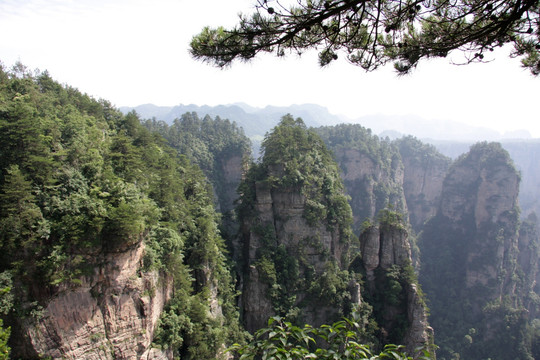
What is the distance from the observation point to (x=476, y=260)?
54625mm

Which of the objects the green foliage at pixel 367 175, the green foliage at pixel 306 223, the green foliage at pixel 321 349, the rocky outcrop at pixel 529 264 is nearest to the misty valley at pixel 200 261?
the green foliage at pixel 321 349

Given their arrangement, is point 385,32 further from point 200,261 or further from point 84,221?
point 200,261

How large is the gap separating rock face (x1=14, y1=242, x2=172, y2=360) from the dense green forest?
1.47 feet

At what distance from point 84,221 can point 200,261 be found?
28.2ft

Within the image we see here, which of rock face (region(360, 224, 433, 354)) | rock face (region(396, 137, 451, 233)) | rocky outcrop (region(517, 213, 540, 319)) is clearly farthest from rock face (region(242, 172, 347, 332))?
rock face (region(396, 137, 451, 233))

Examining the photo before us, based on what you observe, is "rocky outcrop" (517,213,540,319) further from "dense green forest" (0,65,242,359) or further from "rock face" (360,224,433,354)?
"dense green forest" (0,65,242,359)

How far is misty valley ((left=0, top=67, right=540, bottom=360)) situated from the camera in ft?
39.7

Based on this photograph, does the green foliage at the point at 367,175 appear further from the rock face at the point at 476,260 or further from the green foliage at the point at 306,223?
the green foliage at the point at 306,223

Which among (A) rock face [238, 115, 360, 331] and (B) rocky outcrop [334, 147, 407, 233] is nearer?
(A) rock face [238, 115, 360, 331]

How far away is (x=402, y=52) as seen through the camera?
632 centimetres

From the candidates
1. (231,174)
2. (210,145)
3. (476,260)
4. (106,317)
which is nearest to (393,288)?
(106,317)

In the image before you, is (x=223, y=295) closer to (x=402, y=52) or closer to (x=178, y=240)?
(x=178, y=240)

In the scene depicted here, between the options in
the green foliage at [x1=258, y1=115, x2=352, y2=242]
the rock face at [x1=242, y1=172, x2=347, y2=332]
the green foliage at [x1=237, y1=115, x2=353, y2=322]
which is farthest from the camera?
the green foliage at [x1=258, y1=115, x2=352, y2=242]

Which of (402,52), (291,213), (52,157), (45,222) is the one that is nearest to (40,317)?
(45,222)
